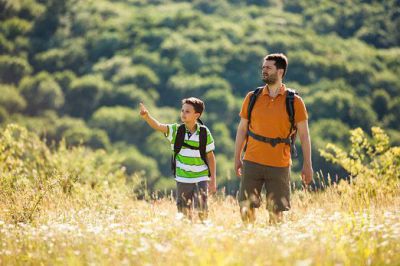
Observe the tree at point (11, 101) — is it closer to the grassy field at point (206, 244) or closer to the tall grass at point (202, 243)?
the tall grass at point (202, 243)

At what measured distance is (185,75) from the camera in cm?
8200

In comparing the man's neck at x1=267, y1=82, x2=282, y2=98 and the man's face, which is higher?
the man's face

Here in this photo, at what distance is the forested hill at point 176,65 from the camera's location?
217 feet

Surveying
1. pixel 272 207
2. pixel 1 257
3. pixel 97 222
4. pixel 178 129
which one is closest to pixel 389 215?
pixel 272 207

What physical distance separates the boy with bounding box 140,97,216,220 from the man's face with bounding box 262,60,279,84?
2.55 ft

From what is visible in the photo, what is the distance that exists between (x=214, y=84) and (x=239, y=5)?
37.0 meters

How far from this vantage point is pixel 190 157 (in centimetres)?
552

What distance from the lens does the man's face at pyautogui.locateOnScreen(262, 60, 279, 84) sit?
5.19m

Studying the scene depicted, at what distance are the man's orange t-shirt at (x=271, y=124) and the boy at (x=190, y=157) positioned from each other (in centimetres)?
50

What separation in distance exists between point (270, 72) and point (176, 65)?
81.4m

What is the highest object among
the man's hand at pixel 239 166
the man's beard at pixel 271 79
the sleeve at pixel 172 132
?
the man's beard at pixel 271 79

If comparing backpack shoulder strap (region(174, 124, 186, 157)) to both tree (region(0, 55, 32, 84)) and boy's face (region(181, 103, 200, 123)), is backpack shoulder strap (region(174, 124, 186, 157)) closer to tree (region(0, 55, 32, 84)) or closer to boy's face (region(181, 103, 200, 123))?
boy's face (region(181, 103, 200, 123))

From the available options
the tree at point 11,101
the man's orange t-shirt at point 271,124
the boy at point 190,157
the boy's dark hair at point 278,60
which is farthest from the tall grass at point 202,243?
the tree at point 11,101

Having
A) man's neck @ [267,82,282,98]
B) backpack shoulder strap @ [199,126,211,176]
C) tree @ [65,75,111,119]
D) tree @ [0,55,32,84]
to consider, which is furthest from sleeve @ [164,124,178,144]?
tree @ [0,55,32,84]
